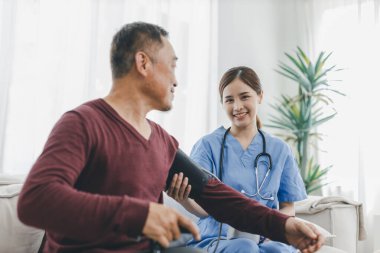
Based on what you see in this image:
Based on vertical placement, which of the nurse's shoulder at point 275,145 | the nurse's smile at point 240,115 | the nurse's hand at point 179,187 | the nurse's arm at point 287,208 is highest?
the nurse's smile at point 240,115

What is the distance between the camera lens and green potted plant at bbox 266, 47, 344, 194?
10.7 feet

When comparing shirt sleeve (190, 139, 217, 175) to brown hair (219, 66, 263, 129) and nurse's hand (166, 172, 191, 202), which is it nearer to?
brown hair (219, 66, 263, 129)

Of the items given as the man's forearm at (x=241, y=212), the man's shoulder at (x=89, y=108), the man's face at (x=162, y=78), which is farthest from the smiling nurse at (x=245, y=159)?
the man's shoulder at (x=89, y=108)

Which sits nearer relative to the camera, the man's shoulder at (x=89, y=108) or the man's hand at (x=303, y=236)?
the man's shoulder at (x=89, y=108)

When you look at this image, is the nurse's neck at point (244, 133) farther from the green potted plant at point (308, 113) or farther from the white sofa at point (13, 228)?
the green potted plant at point (308, 113)

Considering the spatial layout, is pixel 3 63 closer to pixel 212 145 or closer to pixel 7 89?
pixel 7 89

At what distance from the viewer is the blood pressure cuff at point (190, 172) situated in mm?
1199

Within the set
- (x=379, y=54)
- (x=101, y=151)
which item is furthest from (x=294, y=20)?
(x=101, y=151)

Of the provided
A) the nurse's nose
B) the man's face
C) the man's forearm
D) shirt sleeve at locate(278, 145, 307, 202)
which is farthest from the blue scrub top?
the man's face

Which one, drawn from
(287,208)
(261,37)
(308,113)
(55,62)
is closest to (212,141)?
(287,208)

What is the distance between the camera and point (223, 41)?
10.7 ft

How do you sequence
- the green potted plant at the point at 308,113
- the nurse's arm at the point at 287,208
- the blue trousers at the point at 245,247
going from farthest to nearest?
the green potted plant at the point at 308,113
the nurse's arm at the point at 287,208
the blue trousers at the point at 245,247

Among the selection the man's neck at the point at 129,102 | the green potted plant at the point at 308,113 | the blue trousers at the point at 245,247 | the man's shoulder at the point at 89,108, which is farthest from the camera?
the green potted plant at the point at 308,113

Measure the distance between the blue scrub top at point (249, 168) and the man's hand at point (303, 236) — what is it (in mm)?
443
